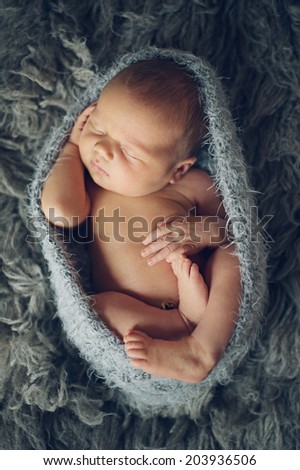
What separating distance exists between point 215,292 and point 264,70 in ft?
1.44

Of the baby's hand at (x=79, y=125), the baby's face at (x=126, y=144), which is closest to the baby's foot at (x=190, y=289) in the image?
the baby's face at (x=126, y=144)

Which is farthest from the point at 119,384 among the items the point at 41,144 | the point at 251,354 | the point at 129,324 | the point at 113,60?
the point at 113,60

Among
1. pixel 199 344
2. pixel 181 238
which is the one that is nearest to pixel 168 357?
pixel 199 344

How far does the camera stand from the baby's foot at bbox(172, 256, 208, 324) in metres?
1.23

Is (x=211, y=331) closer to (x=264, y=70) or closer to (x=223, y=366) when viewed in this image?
(x=223, y=366)

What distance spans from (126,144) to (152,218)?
146mm

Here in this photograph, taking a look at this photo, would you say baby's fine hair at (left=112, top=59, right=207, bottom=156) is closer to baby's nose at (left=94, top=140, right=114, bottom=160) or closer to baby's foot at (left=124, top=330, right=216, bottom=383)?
baby's nose at (left=94, top=140, right=114, bottom=160)

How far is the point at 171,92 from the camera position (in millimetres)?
1231

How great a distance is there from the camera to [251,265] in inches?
48.9

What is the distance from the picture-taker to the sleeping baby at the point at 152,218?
121cm

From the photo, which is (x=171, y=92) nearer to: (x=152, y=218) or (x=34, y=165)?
(x=152, y=218)

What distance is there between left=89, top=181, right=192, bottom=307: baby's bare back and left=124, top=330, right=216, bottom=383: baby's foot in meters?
0.10

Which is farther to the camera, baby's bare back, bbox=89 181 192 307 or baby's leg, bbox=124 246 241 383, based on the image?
baby's bare back, bbox=89 181 192 307

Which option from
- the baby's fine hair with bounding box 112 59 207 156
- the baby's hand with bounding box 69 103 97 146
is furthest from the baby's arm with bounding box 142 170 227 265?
the baby's hand with bounding box 69 103 97 146
